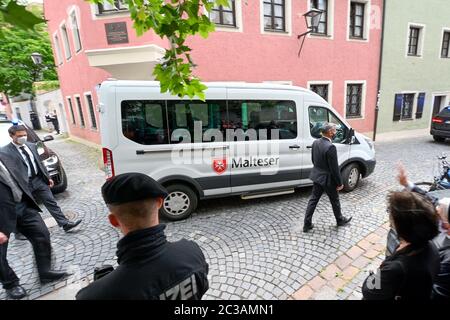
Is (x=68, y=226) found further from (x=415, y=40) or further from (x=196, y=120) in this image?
(x=415, y=40)

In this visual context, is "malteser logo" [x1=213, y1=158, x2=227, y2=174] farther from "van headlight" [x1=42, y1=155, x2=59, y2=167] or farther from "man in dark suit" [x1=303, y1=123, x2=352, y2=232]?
"van headlight" [x1=42, y1=155, x2=59, y2=167]

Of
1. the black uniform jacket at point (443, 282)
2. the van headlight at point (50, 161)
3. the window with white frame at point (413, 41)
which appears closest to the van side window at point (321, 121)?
the black uniform jacket at point (443, 282)

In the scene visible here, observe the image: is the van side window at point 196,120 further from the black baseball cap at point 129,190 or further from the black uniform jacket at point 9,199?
the black baseball cap at point 129,190

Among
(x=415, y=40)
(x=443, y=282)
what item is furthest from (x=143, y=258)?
(x=415, y=40)

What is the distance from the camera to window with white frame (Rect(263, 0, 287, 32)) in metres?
9.55

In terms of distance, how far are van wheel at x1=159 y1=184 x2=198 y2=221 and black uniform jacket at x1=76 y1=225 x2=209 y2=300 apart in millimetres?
3051

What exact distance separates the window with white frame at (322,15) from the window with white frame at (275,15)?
4.49ft

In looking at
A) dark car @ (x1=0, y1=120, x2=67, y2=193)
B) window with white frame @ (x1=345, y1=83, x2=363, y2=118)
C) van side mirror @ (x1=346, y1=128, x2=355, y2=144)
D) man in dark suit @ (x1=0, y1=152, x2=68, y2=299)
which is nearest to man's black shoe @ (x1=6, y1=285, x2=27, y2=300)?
man in dark suit @ (x1=0, y1=152, x2=68, y2=299)

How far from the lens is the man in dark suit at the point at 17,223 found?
2.54 metres

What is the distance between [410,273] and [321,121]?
3.92m

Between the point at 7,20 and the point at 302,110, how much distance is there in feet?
14.4

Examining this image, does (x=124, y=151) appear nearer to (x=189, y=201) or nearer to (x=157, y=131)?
(x=157, y=131)
